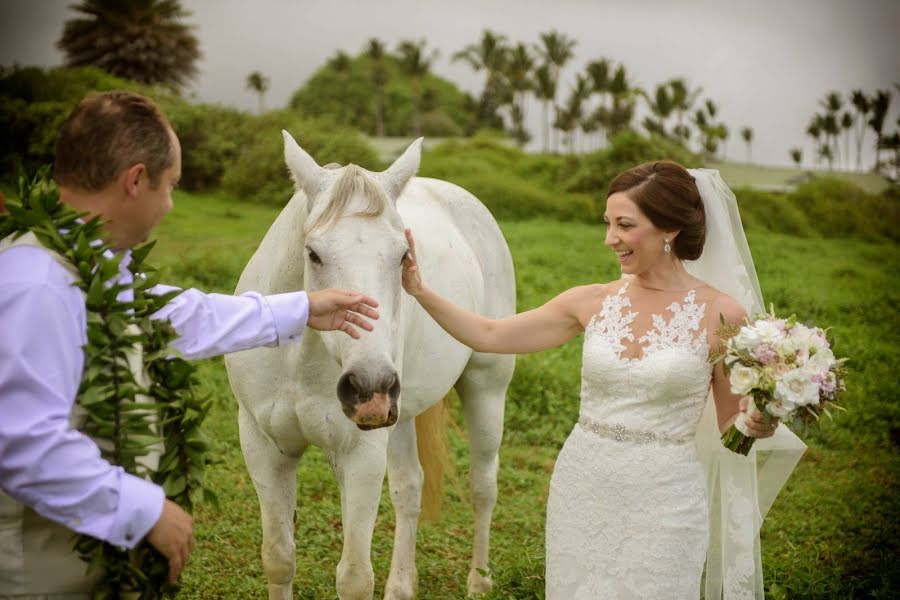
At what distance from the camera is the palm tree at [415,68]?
155 feet

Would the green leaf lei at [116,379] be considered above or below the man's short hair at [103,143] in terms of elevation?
below

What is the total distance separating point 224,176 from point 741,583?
19.8 metres

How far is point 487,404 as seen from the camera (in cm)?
513

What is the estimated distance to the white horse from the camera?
2.89m

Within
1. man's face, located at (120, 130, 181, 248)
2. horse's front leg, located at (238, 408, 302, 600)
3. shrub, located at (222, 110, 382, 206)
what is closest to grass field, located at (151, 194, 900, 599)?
man's face, located at (120, 130, 181, 248)

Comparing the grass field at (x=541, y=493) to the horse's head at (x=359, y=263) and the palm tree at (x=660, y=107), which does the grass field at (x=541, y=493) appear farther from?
the palm tree at (x=660, y=107)

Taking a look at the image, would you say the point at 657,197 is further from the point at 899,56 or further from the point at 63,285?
the point at 899,56

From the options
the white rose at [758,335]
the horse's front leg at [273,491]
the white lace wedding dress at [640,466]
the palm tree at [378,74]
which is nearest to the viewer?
the white rose at [758,335]

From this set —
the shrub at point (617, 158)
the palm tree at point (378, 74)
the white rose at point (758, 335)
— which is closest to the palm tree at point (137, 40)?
the shrub at point (617, 158)

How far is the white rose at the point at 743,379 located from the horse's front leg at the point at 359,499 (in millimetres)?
1483

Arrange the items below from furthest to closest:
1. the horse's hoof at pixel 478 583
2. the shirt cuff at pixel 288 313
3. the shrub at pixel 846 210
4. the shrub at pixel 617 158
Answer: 1. the shrub at pixel 617 158
2. the shrub at pixel 846 210
3. the horse's hoof at pixel 478 583
4. the shirt cuff at pixel 288 313

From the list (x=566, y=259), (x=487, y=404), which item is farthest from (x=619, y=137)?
(x=487, y=404)

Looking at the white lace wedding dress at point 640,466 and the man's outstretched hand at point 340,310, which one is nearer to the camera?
Answer: the man's outstretched hand at point 340,310

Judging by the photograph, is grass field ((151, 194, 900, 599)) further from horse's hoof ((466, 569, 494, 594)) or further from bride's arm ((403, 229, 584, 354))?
bride's arm ((403, 229, 584, 354))
